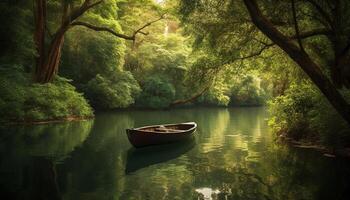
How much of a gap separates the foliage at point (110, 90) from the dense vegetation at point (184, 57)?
9 centimetres

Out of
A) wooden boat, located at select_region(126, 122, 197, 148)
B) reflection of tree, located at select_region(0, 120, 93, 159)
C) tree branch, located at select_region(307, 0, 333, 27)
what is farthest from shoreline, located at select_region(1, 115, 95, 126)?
tree branch, located at select_region(307, 0, 333, 27)

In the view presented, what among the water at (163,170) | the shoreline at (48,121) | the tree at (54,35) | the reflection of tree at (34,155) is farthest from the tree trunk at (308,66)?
the shoreline at (48,121)

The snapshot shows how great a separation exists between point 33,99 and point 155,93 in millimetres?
19019

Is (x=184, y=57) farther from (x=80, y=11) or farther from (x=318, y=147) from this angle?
(x=318, y=147)

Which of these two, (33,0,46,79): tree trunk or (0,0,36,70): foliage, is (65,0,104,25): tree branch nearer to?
(33,0,46,79): tree trunk

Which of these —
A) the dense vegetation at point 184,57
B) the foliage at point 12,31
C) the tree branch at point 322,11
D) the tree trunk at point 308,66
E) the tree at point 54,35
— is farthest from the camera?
the tree at point 54,35

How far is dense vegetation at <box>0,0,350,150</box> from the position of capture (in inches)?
472

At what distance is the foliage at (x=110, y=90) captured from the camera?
33312 millimetres

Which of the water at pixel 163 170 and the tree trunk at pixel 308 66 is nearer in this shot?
the water at pixel 163 170

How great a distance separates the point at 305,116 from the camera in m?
16.2

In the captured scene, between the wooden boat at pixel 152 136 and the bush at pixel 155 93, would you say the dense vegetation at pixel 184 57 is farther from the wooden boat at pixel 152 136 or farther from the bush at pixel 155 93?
the wooden boat at pixel 152 136

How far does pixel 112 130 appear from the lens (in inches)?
846

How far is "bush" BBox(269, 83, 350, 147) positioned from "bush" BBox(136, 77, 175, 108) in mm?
22278

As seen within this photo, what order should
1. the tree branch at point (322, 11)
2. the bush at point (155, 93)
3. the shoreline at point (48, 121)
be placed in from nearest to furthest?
the tree branch at point (322, 11) < the shoreline at point (48, 121) < the bush at point (155, 93)
